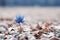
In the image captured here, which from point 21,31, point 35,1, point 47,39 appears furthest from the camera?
point 35,1

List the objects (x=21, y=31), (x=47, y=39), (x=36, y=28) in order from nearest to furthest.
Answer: (x=47, y=39) < (x=21, y=31) < (x=36, y=28)

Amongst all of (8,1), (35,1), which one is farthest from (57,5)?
(8,1)

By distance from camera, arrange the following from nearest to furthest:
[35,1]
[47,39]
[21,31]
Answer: [47,39]
[21,31]
[35,1]

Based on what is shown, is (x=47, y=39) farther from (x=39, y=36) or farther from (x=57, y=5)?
(x=57, y=5)

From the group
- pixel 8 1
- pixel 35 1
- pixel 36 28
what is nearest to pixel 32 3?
pixel 35 1

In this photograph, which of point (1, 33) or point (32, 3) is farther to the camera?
point (32, 3)

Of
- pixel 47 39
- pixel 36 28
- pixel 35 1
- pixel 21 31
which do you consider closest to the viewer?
pixel 47 39

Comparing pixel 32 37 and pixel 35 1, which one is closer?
pixel 32 37

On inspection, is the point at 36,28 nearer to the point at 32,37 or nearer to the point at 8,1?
the point at 32,37

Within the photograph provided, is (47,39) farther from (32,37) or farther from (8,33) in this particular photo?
(8,33)
